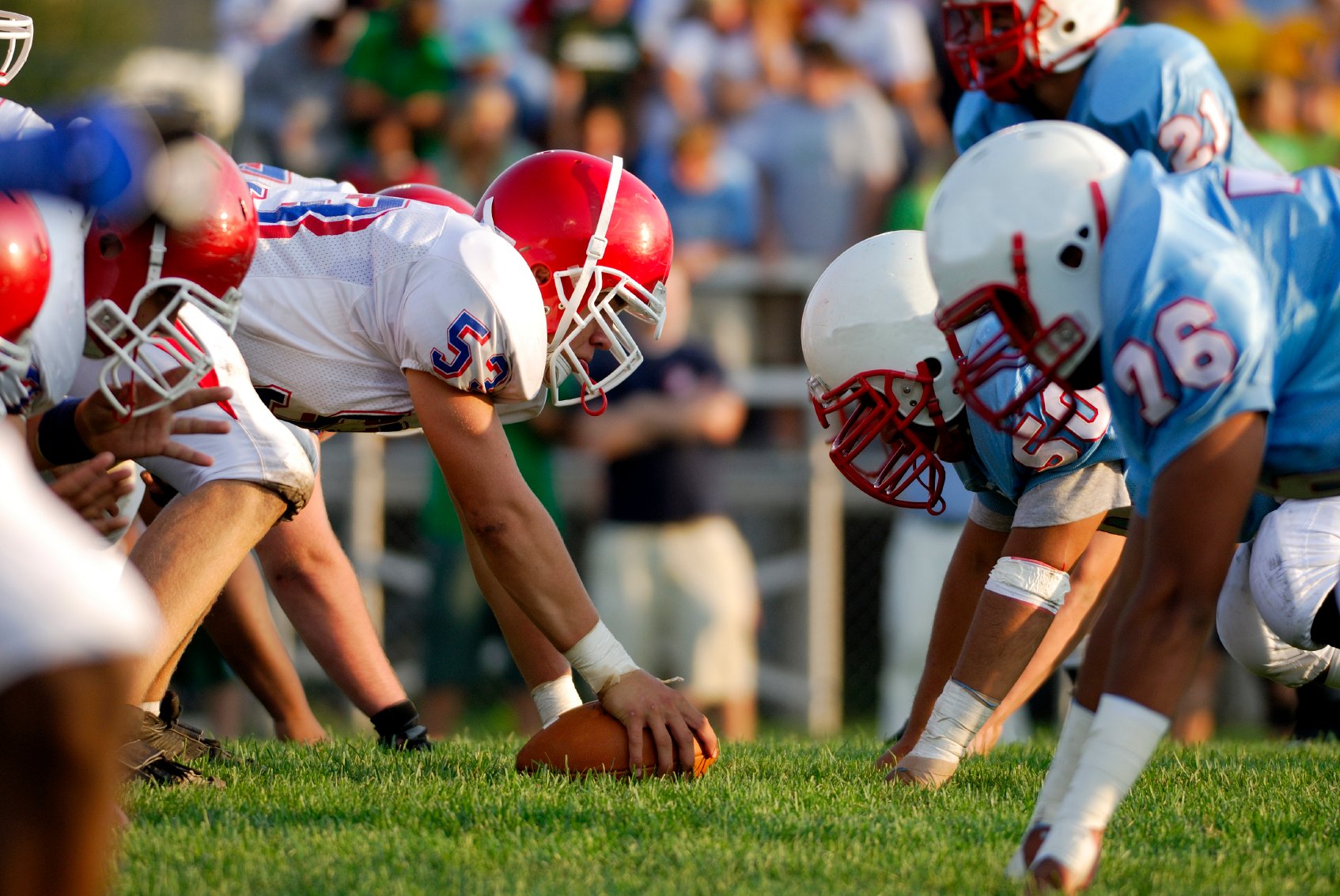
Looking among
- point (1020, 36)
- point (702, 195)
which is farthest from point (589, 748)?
point (702, 195)

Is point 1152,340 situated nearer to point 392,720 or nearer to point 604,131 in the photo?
point 392,720

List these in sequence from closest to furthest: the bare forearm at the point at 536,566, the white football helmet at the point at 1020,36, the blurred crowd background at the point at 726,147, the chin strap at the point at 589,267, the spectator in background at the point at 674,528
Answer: the bare forearm at the point at 536,566 → the chin strap at the point at 589,267 → the white football helmet at the point at 1020,36 → the spectator in background at the point at 674,528 → the blurred crowd background at the point at 726,147

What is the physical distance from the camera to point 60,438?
3463 millimetres

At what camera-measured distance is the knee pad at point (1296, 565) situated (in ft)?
12.7

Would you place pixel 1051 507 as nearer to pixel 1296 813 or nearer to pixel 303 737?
pixel 1296 813

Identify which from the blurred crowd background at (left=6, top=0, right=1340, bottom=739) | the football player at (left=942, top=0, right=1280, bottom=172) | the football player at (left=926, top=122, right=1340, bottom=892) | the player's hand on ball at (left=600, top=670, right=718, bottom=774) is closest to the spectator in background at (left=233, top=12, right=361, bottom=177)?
the blurred crowd background at (left=6, top=0, right=1340, bottom=739)

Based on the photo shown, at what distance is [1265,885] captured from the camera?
9.32ft

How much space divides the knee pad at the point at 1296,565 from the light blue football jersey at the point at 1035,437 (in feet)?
1.45

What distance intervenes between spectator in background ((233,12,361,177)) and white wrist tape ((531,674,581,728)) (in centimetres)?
484

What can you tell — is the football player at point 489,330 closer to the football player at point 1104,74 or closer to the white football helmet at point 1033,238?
the football player at point 1104,74

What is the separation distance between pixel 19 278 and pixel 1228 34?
719cm

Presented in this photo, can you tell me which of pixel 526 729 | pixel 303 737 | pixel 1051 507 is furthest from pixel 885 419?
pixel 526 729

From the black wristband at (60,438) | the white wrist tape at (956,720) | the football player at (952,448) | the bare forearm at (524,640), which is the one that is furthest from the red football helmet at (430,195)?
the white wrist tape at (956,720)

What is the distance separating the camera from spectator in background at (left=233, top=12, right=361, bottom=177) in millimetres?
8633
